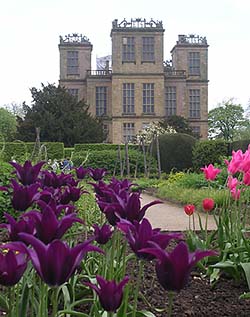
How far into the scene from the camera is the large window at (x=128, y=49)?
40.8 meters

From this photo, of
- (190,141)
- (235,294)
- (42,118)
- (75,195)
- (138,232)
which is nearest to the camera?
(138,232)

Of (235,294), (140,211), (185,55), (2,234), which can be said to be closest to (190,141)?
(2,234)

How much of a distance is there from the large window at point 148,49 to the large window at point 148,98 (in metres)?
2.11

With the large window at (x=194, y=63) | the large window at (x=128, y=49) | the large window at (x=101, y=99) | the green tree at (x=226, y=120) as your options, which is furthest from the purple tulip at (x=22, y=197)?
the green tree at (x=226, y=120)

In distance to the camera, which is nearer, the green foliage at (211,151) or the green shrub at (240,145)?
the green shrub at (240,145)

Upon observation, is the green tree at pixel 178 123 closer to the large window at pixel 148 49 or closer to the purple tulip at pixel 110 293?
the large window at pixel 148 49

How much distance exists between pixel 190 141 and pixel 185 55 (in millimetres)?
26473

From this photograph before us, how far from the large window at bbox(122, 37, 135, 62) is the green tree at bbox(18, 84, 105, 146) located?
1184cm

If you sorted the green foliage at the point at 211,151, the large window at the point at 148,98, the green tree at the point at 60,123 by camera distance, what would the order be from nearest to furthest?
1. the green foliage at the point at 211,151
2. the green tree at the point at 60,123
3. the large window at the point at 148,98

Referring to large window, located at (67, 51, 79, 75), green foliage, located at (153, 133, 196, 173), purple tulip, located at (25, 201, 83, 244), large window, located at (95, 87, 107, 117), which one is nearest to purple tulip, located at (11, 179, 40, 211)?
purple tulip, located at (25, 201, 83, 244)

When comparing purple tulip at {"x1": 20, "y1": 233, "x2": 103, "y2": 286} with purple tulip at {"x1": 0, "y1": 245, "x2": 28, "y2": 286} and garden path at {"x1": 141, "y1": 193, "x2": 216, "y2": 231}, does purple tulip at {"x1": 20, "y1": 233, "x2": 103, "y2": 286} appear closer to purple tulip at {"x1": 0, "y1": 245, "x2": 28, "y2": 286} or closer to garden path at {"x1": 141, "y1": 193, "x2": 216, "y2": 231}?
purple tulip at {"x1": 0, "y1": 245, "x2": 28, "y2": 286}

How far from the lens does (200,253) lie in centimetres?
96

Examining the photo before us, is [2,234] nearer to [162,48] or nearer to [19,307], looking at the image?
[19,307]

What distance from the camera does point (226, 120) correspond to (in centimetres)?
5088
